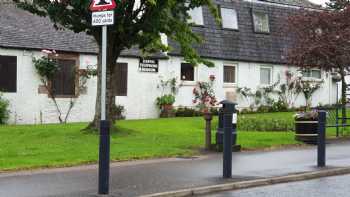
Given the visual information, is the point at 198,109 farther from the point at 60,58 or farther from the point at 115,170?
the point at 115,170

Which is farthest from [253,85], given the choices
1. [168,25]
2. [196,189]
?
[196,189]

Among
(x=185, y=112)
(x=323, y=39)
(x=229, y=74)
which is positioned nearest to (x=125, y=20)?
(x=323, y=39)

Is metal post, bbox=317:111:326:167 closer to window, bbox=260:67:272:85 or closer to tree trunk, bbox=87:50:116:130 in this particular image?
tree trunk, bbox=87:50:116:130

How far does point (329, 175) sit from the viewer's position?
1388cm

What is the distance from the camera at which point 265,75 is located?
36.0 m

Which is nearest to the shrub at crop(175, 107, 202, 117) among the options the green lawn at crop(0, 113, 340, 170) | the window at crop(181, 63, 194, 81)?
the window at crop(181, 63, 194, 81)

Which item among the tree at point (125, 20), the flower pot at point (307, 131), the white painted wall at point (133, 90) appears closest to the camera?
the tree at point (125, 20)

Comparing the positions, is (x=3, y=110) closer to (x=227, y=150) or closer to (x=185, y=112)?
(x=185, y=112)

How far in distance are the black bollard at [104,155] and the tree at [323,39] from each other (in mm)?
14088

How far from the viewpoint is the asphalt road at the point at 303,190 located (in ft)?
36.6

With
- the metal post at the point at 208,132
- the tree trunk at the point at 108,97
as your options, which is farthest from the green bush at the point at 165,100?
the metal post at the point at 208,132

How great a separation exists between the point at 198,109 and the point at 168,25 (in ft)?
43.0

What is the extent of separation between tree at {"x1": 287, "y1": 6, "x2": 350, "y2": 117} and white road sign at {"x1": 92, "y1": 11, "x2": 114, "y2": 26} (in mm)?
13869

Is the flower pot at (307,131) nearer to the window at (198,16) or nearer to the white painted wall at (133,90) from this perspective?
the white painted wall at (133,90)
